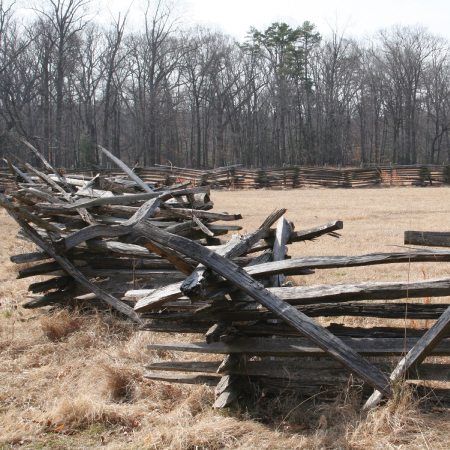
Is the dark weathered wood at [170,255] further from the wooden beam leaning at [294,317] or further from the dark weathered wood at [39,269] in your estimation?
the dark weathered wood at [39,269]

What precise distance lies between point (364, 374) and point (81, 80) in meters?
43.2

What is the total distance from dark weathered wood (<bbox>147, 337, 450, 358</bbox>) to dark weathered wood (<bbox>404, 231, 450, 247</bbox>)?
612 millimetres

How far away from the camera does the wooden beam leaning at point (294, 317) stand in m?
2.53

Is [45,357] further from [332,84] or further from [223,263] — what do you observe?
[332,84]

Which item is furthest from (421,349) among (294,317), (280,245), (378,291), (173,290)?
(280,245)

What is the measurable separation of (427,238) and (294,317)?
A: 1.04 meters

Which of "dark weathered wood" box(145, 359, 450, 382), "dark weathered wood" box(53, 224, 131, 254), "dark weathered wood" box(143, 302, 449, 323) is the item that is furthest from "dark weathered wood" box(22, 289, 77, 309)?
"dark weathered wood" box(143, 302, 449, 323)

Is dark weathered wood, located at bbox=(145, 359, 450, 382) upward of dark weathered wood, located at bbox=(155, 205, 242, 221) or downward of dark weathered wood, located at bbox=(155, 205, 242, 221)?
downward

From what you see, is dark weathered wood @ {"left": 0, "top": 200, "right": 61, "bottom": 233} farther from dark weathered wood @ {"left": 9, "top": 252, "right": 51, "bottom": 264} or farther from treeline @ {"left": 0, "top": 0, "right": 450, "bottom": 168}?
treeline @ {"left": 0, "top": 0, "right": 450, "bottom": 168}

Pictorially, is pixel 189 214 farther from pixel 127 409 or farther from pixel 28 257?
pixel 127 409

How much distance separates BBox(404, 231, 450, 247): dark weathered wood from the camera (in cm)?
274

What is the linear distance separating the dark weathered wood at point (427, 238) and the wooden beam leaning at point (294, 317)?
31.6 inches

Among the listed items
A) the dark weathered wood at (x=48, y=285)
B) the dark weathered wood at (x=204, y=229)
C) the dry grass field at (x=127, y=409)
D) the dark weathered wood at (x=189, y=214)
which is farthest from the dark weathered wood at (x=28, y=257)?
the dark weathered wood at (x=204, y=229)

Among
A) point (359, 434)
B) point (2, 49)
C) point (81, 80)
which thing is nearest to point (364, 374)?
point (359, 434)
